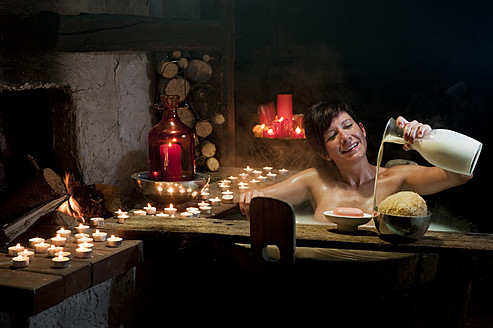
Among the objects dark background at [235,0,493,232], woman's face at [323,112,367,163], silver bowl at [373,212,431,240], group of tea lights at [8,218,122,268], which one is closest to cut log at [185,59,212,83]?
dark background at [235,0,493,232]

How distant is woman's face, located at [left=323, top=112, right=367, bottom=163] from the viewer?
380 centimetres

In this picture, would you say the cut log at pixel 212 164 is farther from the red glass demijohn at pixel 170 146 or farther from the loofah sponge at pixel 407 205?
the loofah sponge at pixel 407 205

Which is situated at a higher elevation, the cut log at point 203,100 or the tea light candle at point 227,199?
the cut log at point 203,100

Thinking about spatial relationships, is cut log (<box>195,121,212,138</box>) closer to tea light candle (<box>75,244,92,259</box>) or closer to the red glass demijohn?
the red glass demijohn

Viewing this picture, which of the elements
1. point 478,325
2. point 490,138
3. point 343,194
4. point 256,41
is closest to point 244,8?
point 256,41

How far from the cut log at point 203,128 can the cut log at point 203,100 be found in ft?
0.22

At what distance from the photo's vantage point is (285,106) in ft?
22.5

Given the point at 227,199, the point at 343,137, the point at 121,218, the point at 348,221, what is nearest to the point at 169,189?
the point at 227,199

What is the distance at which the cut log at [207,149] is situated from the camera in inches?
255

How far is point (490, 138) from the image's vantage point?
21.5ft

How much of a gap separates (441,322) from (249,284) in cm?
84

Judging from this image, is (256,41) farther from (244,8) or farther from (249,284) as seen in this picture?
(249,284)

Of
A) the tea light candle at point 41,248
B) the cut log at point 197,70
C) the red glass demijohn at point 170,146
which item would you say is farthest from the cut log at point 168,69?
the tea light candle at point 41,248

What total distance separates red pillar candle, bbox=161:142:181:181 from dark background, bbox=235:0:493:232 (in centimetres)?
342
